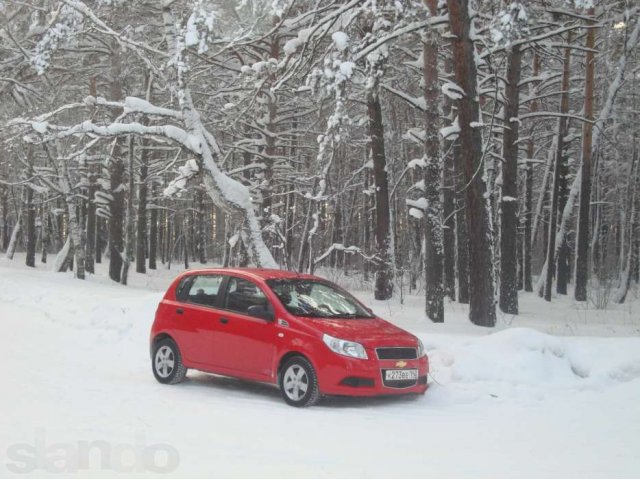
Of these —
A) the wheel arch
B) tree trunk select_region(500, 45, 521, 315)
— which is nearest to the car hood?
the wheel arch

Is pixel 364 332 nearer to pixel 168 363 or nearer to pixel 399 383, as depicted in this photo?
pixel 399 383

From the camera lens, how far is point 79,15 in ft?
54.3

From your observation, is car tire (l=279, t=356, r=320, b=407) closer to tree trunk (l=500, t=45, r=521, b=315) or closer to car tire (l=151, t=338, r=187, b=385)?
car tire (l=151, t=338, r=187, b=385)

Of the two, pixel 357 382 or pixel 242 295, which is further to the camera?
pixel 242 295

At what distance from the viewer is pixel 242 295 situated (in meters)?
9.20

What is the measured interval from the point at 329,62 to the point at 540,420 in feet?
22.9

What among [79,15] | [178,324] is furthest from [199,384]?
[79,15]

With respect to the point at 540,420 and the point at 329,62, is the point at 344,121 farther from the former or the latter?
the point at 540,420

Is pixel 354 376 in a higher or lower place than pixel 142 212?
lower

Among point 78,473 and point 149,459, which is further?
point 149,459

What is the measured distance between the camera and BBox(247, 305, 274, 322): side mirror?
8633 mm

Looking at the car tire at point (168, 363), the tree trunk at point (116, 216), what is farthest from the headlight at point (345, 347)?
the tree trunk at point (116, 216)

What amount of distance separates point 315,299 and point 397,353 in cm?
144

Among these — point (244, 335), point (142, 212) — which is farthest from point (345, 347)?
point (142, 212)
